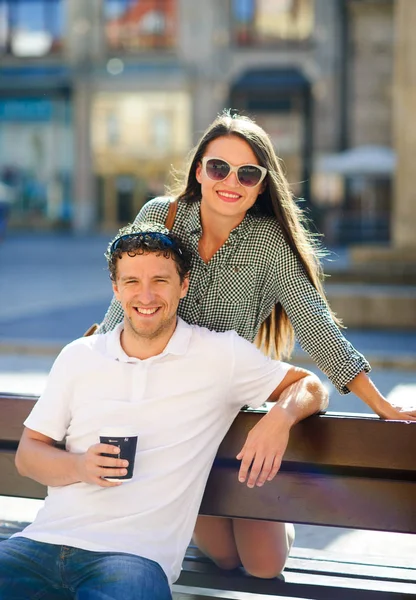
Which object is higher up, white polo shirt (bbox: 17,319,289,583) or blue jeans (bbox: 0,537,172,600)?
white polo shirt (bbox: 17,319,289,583)

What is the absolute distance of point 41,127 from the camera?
1563 inches

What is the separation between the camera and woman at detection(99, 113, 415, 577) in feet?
10.5

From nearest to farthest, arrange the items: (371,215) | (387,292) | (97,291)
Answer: (387,292)
(97,291)
(371,215)

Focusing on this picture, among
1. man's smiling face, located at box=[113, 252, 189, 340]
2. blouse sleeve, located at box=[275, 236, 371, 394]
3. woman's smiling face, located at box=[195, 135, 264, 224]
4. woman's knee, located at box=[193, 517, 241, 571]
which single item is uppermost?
woman's smiling face, located at box=[195, 135, 264, 224]

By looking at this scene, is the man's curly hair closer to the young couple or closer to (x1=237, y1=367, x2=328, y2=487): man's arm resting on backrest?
the young couple

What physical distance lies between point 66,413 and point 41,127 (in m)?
37.8

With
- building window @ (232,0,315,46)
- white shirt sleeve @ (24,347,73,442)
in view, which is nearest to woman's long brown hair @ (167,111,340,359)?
white shirt sleeve @ (24,347,73,442)

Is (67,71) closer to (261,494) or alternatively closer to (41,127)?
(41,127)

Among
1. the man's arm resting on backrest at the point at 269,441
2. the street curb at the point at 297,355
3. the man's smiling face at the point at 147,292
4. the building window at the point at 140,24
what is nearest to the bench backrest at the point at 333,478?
the man's arm resting on backrest at the point at 269,441

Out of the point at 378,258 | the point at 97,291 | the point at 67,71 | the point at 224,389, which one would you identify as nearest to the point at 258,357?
the point at 224,389

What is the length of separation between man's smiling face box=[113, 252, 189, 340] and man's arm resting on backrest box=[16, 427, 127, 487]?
40 centimetres

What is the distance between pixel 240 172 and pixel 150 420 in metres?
0.84

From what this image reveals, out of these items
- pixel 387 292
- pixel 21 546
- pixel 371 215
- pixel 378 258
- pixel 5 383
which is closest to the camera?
pixel 21 546

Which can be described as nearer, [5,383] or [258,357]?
[258,357]
